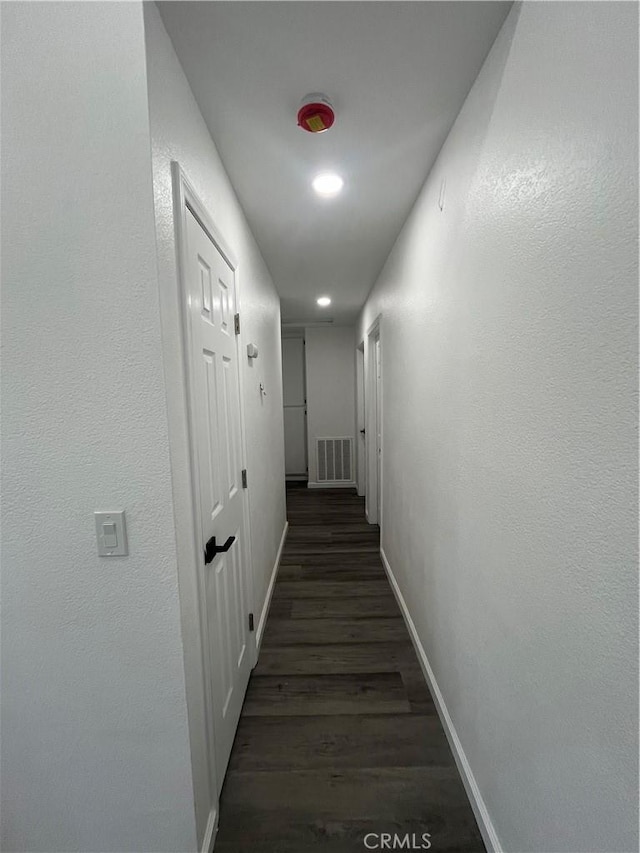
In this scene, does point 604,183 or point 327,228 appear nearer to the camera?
point 604,183

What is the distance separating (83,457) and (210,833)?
1.25 m

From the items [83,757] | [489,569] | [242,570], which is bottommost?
[83,757]

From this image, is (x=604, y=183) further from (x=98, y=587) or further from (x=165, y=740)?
(x=165, y=740)

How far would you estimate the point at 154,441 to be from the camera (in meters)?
0.85

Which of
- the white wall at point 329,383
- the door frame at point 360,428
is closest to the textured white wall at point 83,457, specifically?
the door frame at point 360,428

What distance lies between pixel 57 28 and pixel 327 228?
56.3 inches

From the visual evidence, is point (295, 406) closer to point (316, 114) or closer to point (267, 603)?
point (267, 603)

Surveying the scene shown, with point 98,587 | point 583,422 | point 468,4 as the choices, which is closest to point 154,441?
point 98,587

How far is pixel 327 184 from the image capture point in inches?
61.3

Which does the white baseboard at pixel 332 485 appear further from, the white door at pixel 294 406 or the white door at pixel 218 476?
the white door at pixel 218 476

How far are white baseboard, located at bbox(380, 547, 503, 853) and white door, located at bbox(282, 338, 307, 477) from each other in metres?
3.70

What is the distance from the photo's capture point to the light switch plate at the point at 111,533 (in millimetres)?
870

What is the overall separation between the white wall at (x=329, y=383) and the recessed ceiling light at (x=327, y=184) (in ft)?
10.8

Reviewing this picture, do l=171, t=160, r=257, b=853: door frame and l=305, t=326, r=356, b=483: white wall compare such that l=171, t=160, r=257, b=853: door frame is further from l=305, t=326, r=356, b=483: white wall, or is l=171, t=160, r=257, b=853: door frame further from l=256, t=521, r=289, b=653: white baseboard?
l=305, t=326, r=356, b=483: white wall
